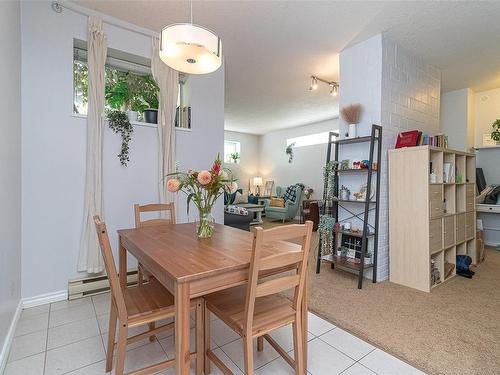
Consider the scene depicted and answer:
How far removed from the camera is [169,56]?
1729 mm

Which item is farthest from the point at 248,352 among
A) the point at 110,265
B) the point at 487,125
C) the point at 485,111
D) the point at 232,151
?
the point at 232,151

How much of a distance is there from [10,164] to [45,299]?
50.4 inches

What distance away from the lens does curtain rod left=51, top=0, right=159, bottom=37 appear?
7.88 ft

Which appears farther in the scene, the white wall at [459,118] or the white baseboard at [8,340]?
the white wall at [459,118]

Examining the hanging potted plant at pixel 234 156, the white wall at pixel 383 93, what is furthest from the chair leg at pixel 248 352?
the hanging potted plant at pixel 234 156

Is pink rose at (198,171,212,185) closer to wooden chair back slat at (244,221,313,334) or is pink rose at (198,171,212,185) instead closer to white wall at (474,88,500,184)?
wooden chair back slat at (244,221,313,334)

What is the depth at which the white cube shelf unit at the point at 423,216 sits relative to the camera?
8.62 ft

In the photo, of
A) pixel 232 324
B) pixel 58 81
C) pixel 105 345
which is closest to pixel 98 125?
pixel 58 81

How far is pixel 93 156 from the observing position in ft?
8.19

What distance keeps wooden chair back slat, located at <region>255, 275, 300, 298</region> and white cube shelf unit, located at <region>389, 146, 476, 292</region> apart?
78.8 inches

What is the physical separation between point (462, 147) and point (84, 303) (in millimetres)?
5847

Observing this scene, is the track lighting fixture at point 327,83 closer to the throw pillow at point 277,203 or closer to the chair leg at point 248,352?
the throw pillow at point 277,203

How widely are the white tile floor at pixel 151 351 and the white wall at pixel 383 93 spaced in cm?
139

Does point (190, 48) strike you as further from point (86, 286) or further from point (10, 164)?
point (86, 286)
